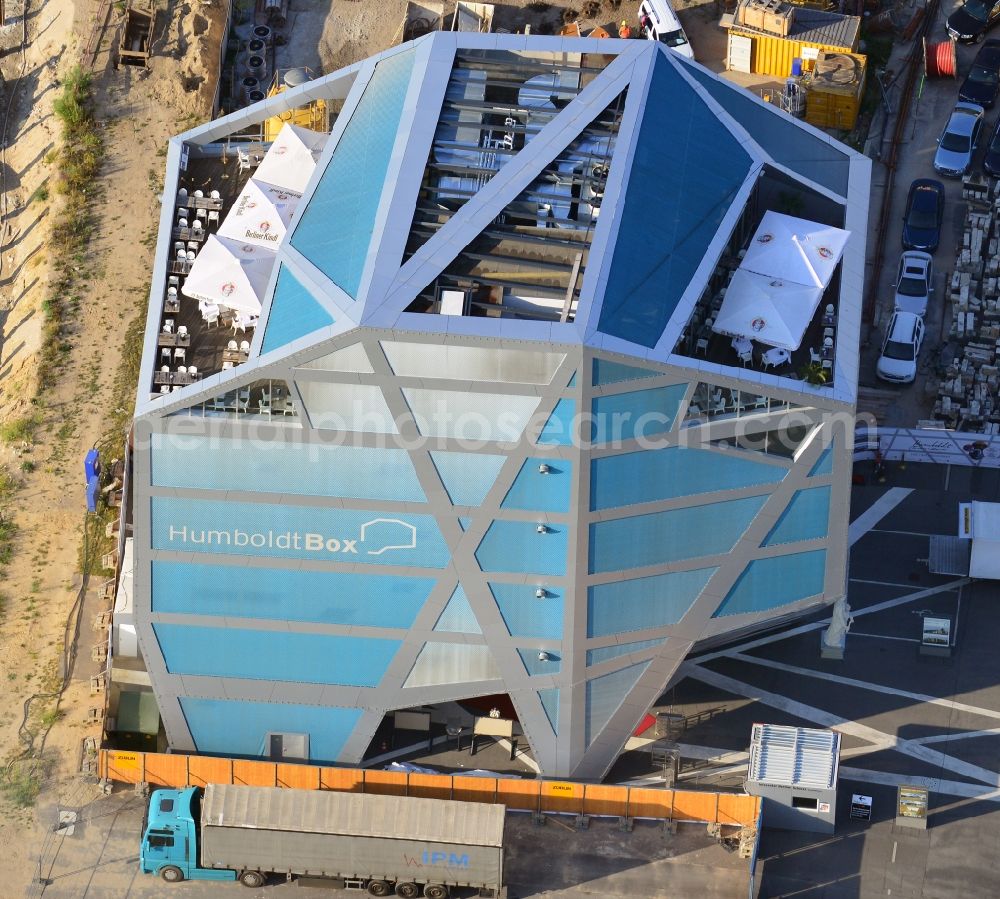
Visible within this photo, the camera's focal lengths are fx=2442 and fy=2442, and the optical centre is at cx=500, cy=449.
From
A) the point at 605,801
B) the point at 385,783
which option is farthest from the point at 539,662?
the point at 385,783

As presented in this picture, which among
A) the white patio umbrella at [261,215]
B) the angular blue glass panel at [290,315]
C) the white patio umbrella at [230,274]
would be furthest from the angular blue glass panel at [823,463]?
the white patio umbrella at [261,215]

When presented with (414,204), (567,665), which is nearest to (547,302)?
(414,204)

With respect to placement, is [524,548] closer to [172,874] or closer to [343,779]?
[343,779]

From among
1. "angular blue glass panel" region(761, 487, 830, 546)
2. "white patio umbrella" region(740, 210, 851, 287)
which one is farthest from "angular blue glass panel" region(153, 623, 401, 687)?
"white patio umbrella" region(740, 210, 851, 287)

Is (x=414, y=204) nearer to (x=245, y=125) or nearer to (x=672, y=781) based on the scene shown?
(x=245, y=125)

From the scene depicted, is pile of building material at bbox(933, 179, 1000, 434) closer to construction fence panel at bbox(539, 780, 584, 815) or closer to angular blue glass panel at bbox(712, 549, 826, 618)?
angular blue glass panel at bbox(712, 549, 826, 618)
